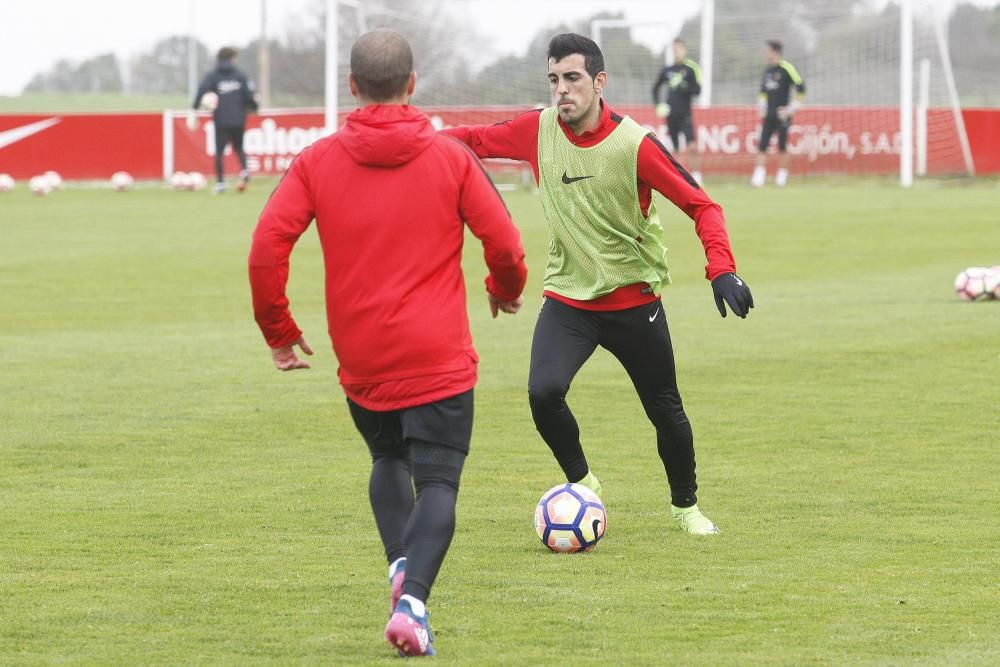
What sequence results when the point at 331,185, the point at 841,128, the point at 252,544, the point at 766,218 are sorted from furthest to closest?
the point at 841,128, the point at 766,218, the point at 252,544, the point at 331,185

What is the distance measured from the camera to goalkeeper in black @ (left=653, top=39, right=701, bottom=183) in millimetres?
29875

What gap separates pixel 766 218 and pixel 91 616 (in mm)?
19511

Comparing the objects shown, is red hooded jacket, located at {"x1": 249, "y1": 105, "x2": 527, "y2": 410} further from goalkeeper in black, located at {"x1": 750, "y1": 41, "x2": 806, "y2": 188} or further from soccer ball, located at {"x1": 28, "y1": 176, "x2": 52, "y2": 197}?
soccer ball, located at {"x1": 28, "y1": 176, "x2": 52, "y2": 197}

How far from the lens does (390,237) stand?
5070mm

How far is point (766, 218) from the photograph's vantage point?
79.8 feet

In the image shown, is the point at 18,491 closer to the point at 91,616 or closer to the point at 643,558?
the point at 91,616

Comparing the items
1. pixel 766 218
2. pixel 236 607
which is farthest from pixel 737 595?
pixel 766 218

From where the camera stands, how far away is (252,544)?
22.3 ft

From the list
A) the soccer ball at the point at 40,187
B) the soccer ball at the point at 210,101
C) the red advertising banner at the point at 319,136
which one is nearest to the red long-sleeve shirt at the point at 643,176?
the soccer ball at the point at 210,101

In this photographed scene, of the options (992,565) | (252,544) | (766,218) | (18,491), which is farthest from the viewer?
(766,218)

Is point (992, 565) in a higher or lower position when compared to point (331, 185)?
lower

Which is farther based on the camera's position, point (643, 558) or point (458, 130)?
point (458, 130)

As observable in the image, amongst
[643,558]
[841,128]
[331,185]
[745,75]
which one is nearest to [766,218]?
[841,128]

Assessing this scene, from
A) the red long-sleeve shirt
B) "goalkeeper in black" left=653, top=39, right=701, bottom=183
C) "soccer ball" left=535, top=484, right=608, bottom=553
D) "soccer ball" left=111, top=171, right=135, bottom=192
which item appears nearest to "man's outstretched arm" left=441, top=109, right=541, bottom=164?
the red long-sleeve shirt
